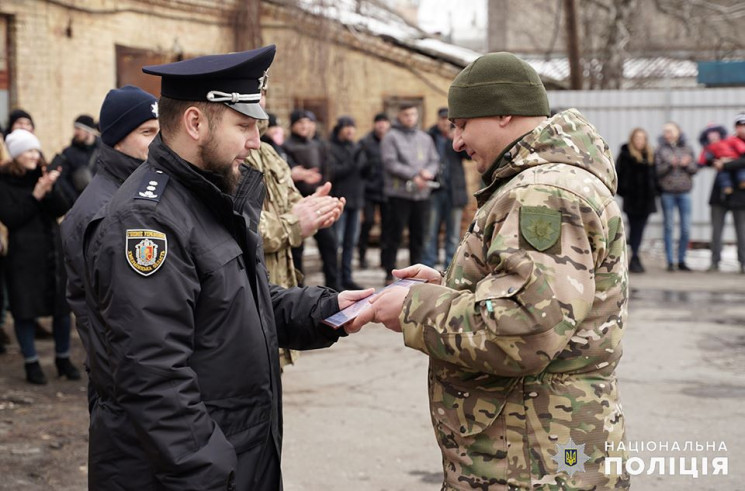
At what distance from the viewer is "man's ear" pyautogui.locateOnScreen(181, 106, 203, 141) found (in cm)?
275

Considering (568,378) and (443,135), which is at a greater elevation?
(443,135)

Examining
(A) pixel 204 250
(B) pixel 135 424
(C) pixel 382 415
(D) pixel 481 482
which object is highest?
(A) pixel 204 250

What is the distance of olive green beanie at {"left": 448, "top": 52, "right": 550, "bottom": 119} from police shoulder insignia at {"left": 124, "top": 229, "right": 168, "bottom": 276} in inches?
37.3

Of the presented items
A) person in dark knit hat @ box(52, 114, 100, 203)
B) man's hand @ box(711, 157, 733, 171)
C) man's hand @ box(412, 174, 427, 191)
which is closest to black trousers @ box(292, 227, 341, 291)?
man's hand @ box(412, 174, 427, 191)

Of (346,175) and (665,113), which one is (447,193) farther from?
(665,113)

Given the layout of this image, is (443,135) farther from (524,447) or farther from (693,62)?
(693,62)

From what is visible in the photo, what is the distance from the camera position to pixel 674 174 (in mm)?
13594

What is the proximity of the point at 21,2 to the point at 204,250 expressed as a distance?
34.3ft

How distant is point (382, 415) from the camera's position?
6.50 metres

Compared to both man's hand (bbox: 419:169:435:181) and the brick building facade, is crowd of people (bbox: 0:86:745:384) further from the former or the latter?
the brick building facade

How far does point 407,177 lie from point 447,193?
142 cm

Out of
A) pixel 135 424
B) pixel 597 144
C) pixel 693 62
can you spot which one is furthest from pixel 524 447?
pixel 693 62

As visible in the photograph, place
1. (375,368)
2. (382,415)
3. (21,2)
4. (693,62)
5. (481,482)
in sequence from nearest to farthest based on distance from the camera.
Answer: (481,482)
(382,415)
(375,368)
(21,2)
(693,62)

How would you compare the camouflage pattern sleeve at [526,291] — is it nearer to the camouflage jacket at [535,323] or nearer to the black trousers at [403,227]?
the camouflage jacket at [535,323]
